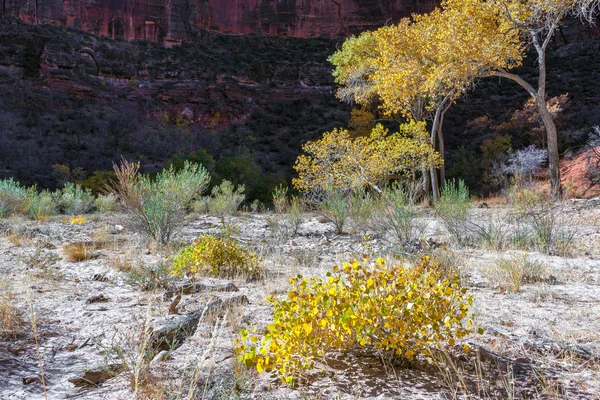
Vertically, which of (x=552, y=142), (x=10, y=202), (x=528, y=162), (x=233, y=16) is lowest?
(x=10, y=202)

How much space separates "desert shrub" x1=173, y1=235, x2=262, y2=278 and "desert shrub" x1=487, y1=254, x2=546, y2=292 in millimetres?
2381

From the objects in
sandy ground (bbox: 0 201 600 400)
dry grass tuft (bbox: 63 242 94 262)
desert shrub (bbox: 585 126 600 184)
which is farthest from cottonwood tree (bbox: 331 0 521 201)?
dry grass tuft (bbox: 63 242 94 262)

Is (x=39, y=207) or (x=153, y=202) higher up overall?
(x=153, y=202)

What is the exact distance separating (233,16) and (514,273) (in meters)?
41.1

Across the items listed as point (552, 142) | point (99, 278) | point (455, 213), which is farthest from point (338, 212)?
point (552, 142)

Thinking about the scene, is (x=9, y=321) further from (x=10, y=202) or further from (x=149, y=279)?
(x=10, y=202)

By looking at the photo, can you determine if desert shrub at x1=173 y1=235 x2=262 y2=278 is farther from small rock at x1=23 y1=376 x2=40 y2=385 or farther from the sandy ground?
small rock at x1=23 y1=376 x2=40 y2=385

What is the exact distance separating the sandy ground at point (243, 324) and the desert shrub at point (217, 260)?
0.81 feet

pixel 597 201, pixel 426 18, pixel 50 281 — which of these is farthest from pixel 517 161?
pixel 50 281

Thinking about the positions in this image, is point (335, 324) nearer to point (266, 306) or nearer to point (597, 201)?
point (266, 306)

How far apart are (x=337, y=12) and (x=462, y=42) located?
35.4 metres

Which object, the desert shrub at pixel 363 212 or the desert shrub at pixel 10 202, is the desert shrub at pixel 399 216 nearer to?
the desert shrub at pixel 363 212

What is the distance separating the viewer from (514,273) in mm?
3461

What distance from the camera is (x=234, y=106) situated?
2927 centimetres
